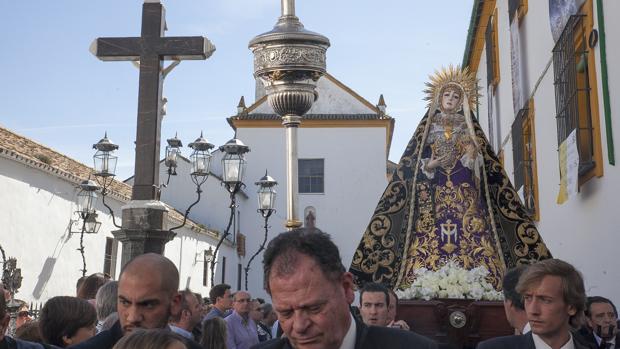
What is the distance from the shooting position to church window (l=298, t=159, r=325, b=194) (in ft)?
116

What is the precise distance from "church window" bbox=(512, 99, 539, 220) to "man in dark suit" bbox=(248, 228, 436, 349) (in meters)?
10.3

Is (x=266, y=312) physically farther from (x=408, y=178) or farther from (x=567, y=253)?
(x=408, y=178)

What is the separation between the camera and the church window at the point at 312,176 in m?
35.2

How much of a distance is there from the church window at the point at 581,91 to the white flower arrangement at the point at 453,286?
2098mm

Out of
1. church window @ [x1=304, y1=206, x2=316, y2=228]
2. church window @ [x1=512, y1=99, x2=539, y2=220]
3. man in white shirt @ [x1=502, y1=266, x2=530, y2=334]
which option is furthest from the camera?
church window @ [x1=304, y1=206, x2=316, y2=228]

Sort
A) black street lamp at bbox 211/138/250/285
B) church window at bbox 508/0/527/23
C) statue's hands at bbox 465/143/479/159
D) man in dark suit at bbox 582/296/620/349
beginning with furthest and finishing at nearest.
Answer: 1. church window at bbox 508/0/527/23
2. black street lamp at bbox 211/138/250/285
3. statue's hands at bbox 465/143/479/159
4. man in dark suit at bbox 582/296/620/349

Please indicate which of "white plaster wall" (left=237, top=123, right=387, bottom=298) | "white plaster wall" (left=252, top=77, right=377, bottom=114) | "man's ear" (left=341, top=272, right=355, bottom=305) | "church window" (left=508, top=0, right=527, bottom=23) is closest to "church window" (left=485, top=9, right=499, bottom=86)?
"church window" (left=508, top=0, right=527, bottom=23)

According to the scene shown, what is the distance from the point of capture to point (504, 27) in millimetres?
15891

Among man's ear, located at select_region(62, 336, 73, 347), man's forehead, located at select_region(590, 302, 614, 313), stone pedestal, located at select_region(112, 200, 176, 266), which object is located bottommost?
man's ear, located at select_region(62, 336, 73, 347)

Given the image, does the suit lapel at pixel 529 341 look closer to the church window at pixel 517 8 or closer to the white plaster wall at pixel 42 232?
the church window at pixel 517 8

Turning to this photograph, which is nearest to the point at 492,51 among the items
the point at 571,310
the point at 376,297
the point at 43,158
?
the point at 43,158

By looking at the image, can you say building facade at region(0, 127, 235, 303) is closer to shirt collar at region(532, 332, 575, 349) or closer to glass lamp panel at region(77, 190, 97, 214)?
glass lamp panel at region(77, 190, 97, 214)

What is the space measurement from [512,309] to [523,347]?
2.61ft

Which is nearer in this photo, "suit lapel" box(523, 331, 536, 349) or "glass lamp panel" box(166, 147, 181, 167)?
"suit lapel" box(523, 331, 536, 349)
